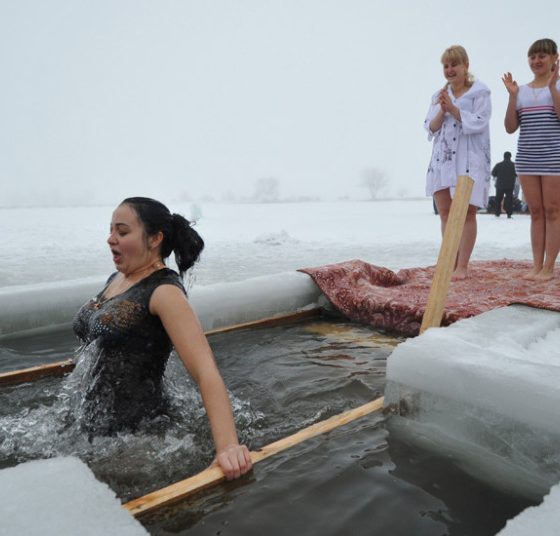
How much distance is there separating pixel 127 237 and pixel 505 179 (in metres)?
12.2

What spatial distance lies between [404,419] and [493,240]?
801 centimetres

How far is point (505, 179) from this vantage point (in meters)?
12.4

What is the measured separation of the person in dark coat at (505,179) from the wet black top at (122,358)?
11480 millimetres

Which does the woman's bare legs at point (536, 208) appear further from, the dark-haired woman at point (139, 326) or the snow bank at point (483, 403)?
the dark-haired woman at point (139, 326)

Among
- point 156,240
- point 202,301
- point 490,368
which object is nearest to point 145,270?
point 156,240

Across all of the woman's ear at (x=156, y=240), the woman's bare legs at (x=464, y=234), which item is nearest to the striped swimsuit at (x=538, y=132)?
the woman's bare legs at (x=464, y=234)

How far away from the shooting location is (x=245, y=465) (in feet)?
5.19

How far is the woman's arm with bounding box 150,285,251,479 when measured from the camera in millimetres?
1587

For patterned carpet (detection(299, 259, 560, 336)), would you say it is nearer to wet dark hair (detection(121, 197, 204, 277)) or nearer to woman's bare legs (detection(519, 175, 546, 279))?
woman's bare legs (detection(519, 175, 546, 279))

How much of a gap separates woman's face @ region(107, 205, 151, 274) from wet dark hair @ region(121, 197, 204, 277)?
0.06m

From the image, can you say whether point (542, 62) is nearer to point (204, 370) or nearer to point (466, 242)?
point (466, 242)

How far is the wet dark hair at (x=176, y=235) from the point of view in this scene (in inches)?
75.0

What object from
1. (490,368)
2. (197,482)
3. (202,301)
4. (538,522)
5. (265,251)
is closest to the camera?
(538,522)

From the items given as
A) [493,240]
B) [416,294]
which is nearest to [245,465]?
[416,294]
